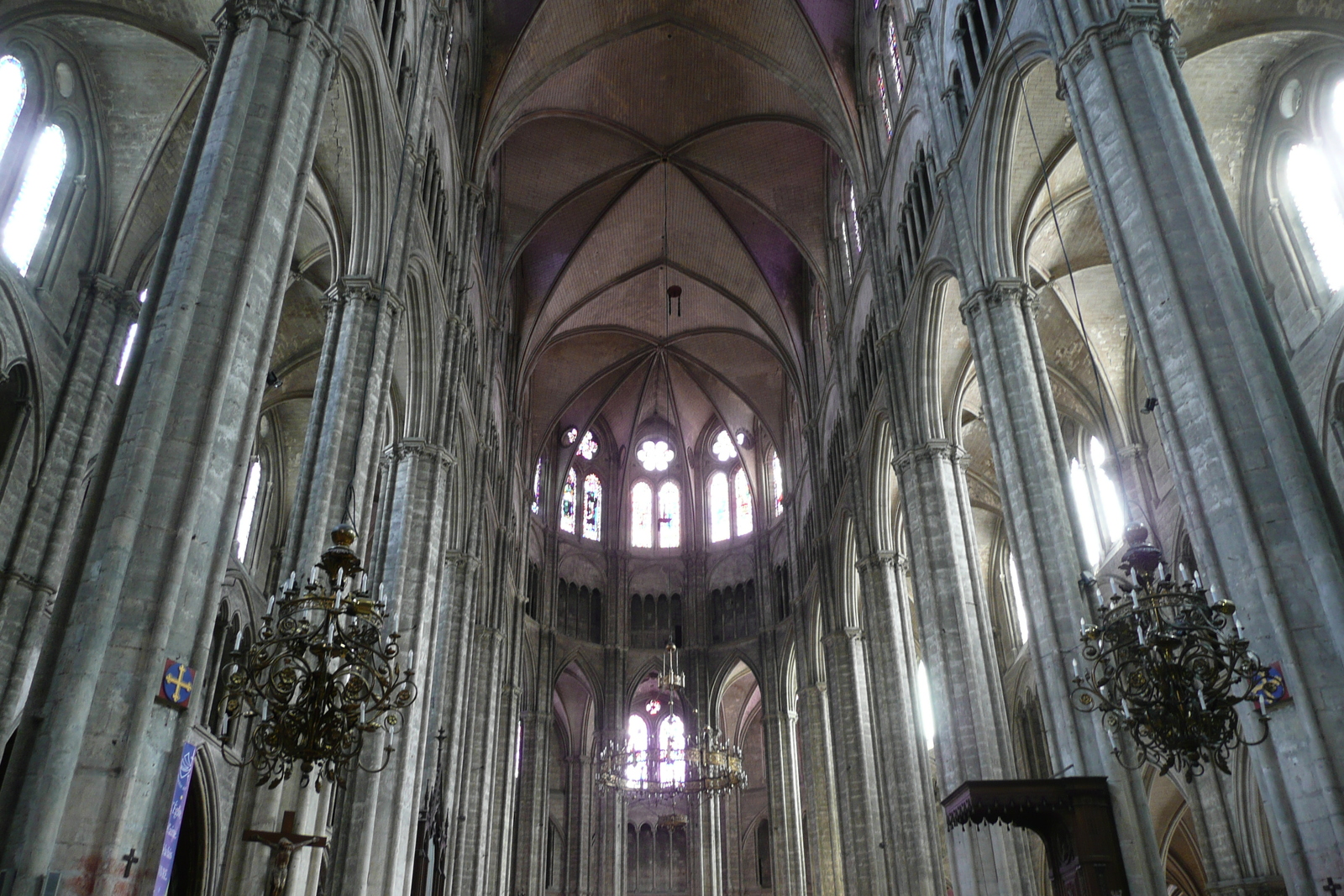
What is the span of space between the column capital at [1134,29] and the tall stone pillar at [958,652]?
879cm

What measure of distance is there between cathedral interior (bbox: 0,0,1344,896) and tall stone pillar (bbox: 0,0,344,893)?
34 millimetres

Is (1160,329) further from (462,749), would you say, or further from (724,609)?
(724,609)

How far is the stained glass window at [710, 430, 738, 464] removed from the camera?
39219 mm

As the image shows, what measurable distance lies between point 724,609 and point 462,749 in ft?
50.5

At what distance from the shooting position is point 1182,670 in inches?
328

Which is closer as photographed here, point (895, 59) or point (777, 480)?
point (895, 59)

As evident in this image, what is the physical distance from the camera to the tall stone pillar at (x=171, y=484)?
6.83 meters

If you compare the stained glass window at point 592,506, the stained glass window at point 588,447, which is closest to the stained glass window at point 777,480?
the stained glass window at point 592,506

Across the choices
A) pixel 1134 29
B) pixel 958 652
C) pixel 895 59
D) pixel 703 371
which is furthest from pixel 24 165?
pixel 703 371

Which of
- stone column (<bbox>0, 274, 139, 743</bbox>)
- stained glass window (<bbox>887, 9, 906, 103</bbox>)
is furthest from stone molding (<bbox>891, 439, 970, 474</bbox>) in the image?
stone column (<bbox>0, 274, 139, 743</bbox>)

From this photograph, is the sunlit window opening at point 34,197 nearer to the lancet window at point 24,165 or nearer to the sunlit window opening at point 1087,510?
the lancet window at point 24,165

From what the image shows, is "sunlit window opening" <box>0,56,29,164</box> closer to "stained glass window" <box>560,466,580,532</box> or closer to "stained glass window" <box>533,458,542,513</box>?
"stained glass window" <box>533,458,542,513</box>

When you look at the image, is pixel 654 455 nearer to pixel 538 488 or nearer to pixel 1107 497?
pixel 538 488

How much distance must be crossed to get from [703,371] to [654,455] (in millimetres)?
4494
